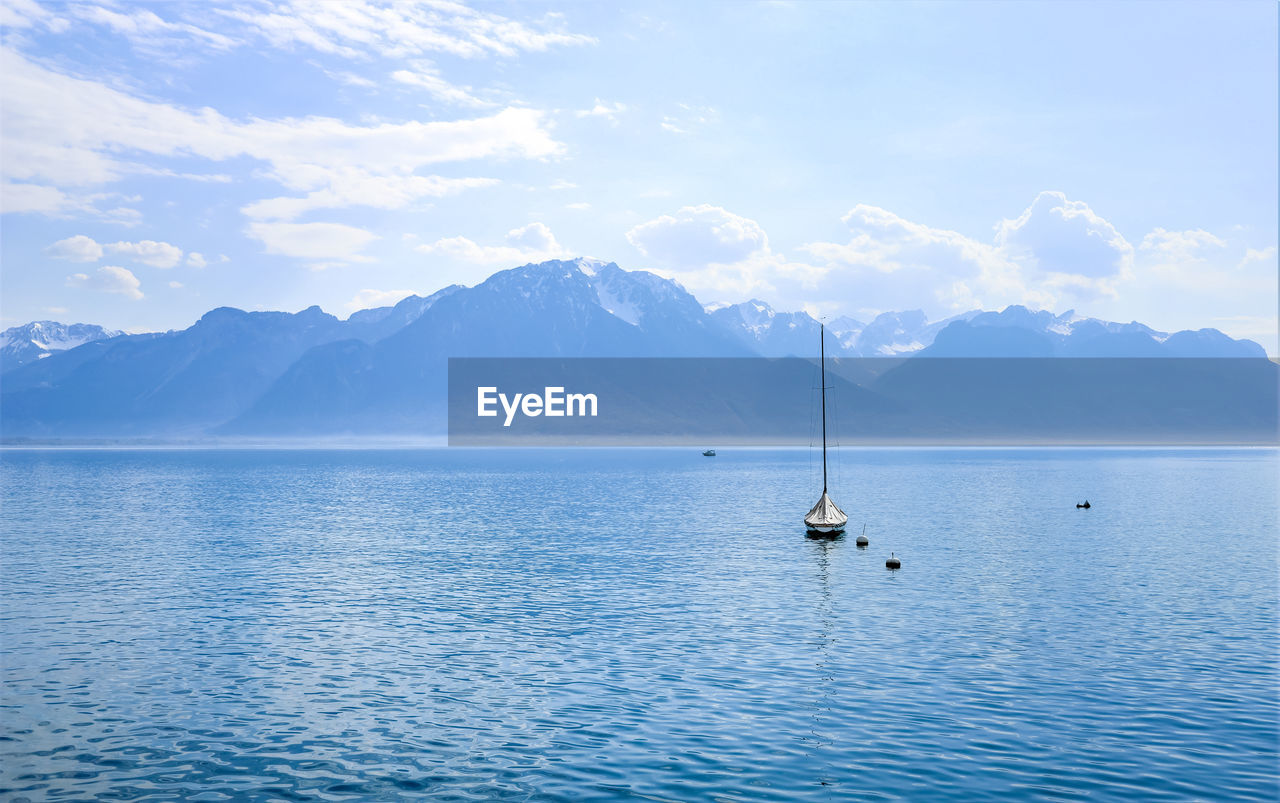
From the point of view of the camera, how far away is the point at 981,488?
19538 centimetres

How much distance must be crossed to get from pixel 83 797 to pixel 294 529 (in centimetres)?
8774

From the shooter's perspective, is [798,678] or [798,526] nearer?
[798,678]

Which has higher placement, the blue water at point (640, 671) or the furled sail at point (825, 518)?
the furled sail at point (825, 518)

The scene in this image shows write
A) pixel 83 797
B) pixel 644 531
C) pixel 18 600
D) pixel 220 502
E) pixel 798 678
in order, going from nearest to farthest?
1. pixel 83 797
2. pixel 798 678
3. pixel 18 600
4. pixel 644 531
5. pixel 220 502

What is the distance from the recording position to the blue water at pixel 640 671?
29125 mm

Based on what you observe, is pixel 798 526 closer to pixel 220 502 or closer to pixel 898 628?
pixel 898 628

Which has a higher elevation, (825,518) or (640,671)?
(825,518)

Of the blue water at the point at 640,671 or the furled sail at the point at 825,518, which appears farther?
the furled sail at the point at 825,518

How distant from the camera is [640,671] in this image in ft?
137

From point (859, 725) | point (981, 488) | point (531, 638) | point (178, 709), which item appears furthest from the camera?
point (981, 488)

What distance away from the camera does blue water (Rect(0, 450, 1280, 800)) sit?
95.6 feet

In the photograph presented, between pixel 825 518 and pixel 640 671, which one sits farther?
pixel 825 518

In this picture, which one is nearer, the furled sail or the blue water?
the blue water

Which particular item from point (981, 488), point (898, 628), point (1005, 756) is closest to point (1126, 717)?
point (1005, 756)
